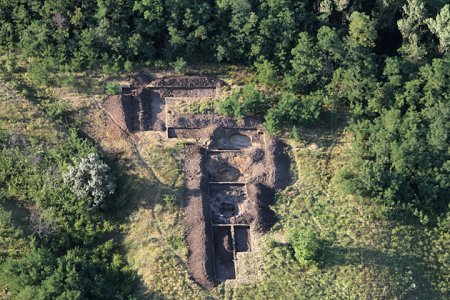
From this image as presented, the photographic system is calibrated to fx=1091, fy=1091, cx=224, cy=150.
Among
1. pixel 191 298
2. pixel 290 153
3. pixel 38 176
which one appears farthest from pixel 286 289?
pixel 38 176

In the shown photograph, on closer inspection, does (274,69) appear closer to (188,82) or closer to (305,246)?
(188,82)

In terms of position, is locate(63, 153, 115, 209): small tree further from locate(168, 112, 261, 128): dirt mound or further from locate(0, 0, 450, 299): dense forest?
locate(168, 112, 261, 128): dirt mound

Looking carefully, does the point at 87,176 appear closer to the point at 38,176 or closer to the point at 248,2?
the point at 38,176

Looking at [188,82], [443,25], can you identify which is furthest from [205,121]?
[443,25]

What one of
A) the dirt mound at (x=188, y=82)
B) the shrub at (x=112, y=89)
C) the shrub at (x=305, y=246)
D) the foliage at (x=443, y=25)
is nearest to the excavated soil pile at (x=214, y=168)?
the dirt mound at (x=188, y=82)

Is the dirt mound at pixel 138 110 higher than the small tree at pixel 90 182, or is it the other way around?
the dirt mound at pixel 138 110

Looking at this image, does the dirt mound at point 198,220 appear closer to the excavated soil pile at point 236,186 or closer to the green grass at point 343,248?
the excavated soil pile at point 236,186

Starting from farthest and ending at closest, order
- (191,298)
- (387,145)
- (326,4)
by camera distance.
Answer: (326,4) < (387,145) < (191,298)
